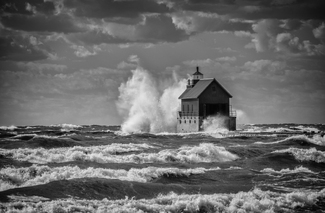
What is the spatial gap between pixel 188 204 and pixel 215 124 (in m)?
41.6

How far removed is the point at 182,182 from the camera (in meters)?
18.9

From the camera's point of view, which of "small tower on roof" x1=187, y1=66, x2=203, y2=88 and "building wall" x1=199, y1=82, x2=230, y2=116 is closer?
"building wall" x1=199, y1=82, x2=230, y2=116

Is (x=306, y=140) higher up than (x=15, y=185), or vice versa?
(x=306, y=140)

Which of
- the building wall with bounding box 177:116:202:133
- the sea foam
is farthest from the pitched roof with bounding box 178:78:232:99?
the sea foam

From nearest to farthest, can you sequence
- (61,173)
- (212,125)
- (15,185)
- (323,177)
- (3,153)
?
(15,185) < (61,173) < (323,177) < (3,153) < (212,125)

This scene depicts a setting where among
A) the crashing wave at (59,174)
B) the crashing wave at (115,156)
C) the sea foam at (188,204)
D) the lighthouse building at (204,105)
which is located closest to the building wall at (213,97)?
the lighthouse building at (204,105)

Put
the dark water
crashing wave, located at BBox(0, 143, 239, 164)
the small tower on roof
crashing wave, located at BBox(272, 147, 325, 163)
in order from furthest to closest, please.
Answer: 1. the small tower on roof
2. crashing wave, located at BBox(272, 147, 325, 163)
3. crashing wave, located at BBox(0, 143, 239, 164)
4. the dark water

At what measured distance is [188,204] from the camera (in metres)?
14.0

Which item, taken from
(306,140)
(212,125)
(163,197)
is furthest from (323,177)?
(212,125)

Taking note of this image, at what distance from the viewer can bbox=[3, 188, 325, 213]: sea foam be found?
42.8ft

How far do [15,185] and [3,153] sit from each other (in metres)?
8.37

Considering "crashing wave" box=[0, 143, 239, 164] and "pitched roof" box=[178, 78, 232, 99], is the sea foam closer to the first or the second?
"crashing wave" box=[0, 143, 239, 164]

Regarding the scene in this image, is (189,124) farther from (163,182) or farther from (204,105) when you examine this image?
(163,182)

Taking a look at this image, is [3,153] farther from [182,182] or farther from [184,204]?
[184,204]
